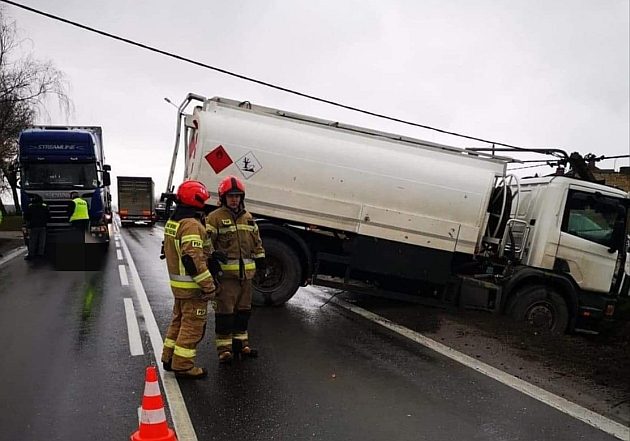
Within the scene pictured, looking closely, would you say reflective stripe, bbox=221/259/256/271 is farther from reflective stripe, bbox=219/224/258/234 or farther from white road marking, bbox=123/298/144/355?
white road marking, bbox=123/298/144/355

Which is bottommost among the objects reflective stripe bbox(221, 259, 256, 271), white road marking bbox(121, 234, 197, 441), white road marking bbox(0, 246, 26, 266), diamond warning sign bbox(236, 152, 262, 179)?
white road marking bbox(0, 246, 26, 266)

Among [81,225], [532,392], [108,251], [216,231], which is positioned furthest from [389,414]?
[108,251]

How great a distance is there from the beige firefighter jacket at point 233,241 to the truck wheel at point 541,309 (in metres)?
4.44

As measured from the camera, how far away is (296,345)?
5.71 metres

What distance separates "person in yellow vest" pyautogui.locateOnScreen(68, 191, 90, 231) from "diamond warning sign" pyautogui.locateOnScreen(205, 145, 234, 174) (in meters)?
7.27

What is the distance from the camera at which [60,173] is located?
1370 cm

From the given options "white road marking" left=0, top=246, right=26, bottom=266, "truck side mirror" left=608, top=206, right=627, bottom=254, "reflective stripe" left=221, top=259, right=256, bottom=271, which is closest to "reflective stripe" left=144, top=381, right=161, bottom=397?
"reflective stripe" left=221, top=259, right=256, bottom=271

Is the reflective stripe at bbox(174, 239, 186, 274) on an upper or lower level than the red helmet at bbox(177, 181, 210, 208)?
lower

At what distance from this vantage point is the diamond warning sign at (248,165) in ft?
24.5

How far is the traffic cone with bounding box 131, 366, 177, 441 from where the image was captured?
2.96 meters

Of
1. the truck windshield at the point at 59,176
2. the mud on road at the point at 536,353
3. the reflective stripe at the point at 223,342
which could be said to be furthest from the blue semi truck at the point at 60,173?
the reflective stripe at the point at 223,342

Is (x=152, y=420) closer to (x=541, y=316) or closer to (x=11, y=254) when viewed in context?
(x=541, y=316)

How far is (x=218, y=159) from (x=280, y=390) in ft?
13.5

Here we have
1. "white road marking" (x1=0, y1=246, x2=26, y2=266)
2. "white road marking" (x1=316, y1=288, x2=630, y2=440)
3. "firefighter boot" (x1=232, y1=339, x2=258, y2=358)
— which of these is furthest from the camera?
"white road marking" (x1=0, y1=246, x2=26, y2=266)
